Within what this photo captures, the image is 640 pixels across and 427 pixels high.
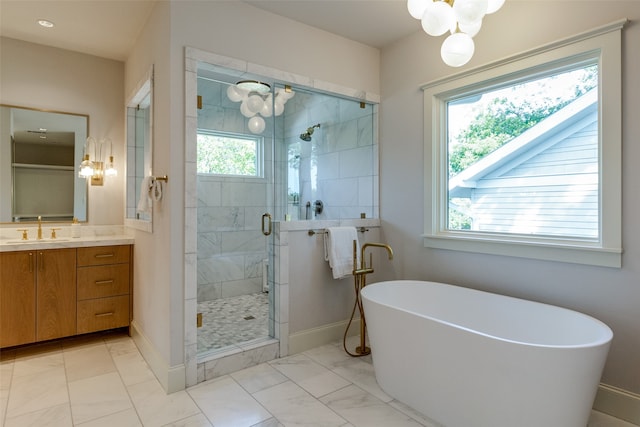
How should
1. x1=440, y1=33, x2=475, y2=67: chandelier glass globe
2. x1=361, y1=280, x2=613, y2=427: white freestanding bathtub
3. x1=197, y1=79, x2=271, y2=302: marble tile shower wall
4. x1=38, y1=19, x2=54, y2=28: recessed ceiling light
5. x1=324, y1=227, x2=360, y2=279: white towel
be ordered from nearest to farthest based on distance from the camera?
1. x1=361, y1=280, x2=613, y2=427: white freestanding bathtub
2. x1=440, y1=33, x2=475, y2=67: chandelier glass globe
3. x1=38, y1=19, x2=54, y2=28: recessed ceiling light
4. x1=324, y1=227, x2=360, y2=279: white towel
5. x1=197, y1=79, x2=271, y2=302: marble tile shower wall

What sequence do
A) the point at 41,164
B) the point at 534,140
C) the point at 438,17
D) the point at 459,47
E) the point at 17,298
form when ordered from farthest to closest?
1. the point at 41,164
2. the point at 17,298
3. the point at 534,140
4. the point at 459,47
5. the point at 438,17

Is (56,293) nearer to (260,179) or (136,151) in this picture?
(136,151)

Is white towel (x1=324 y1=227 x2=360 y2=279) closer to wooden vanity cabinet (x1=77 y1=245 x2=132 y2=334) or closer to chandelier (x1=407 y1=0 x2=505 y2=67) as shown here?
chandelier (x1=407 y1=0 x2=505 y2=67)

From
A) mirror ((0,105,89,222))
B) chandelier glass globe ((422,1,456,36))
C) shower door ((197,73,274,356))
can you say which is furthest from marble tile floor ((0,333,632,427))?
chandelier glass globe ((422,1,456,36))

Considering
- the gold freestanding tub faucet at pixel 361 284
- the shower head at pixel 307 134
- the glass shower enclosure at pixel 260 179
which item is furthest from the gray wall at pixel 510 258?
the shower head at pixel 307 134

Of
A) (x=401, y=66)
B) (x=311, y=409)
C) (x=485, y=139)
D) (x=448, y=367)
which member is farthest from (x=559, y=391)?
(x=401, y=66)

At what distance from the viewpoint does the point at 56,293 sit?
286 cm

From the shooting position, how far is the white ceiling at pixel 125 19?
2.55 metres

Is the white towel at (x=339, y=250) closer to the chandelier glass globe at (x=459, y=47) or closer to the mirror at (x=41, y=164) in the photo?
the chandelier glass globe at (x=459, y=47)

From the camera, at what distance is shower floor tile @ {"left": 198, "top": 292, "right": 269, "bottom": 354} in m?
2.62

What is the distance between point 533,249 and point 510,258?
0.58 feet

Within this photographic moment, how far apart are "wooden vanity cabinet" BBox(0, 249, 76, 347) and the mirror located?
0.63 metres

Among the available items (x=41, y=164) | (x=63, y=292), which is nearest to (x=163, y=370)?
(x=63, y=292)

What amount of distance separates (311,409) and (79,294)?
2252 mm
